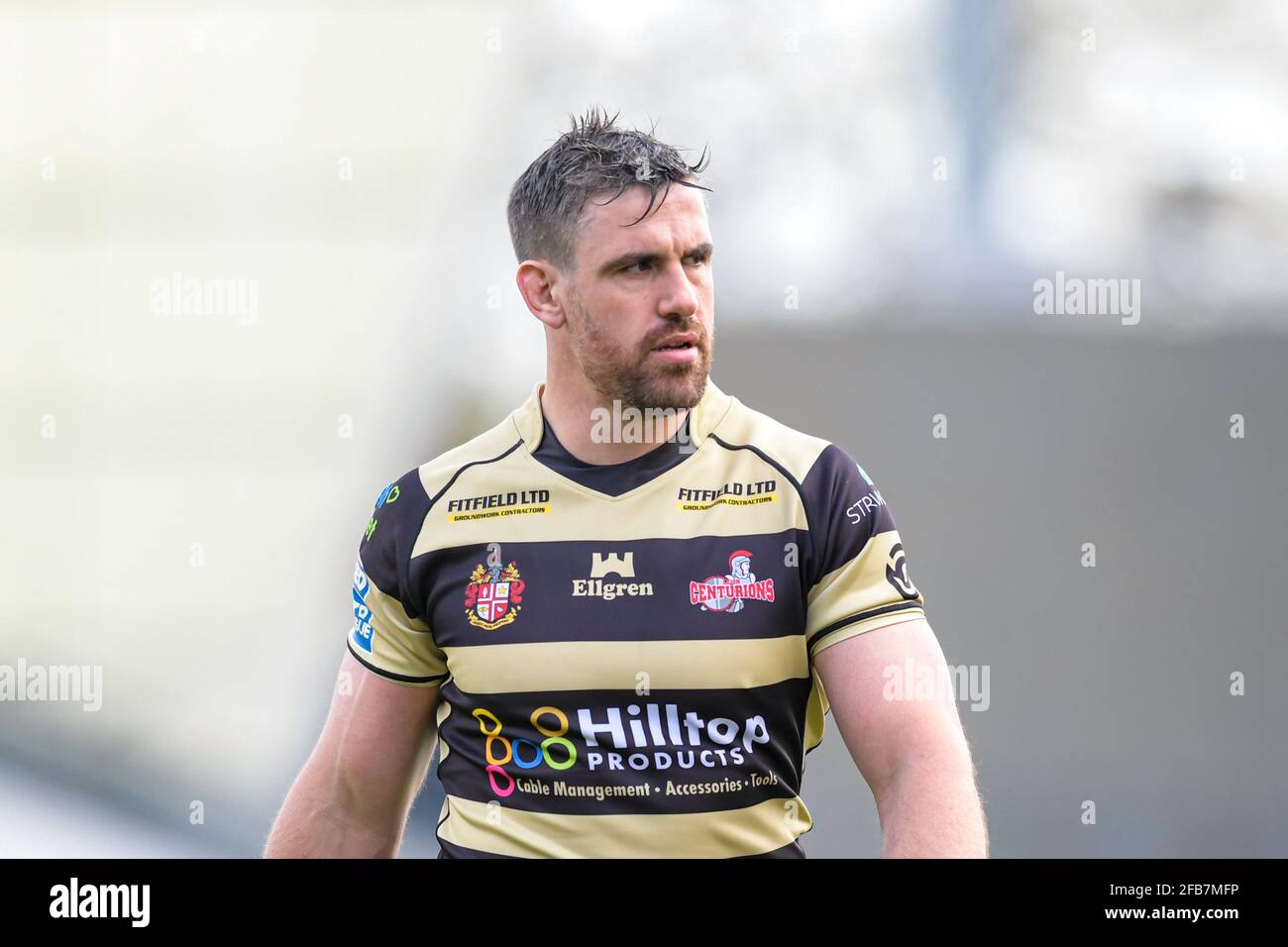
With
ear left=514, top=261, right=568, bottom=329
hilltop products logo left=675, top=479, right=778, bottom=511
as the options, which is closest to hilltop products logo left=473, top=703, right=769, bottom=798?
hilltop products logo left=675, top=479, right=778, bottom=511

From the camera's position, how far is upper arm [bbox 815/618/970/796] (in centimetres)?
199

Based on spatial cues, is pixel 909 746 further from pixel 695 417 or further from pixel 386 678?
pixel 386 678

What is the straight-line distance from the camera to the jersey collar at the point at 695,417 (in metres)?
2.30

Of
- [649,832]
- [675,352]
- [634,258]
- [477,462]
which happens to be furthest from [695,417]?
[649,832]

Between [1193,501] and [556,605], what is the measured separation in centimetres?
379

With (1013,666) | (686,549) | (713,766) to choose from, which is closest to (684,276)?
(686,549)

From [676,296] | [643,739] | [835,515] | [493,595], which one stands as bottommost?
[643,739]

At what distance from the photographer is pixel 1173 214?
5.12 metres

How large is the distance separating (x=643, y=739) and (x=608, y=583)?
0.88 feet

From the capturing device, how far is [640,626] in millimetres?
2109

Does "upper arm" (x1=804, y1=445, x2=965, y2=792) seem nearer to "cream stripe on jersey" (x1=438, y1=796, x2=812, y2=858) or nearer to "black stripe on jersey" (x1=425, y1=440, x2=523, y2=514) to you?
"cream stripe on jersey" (x1=438, y1=796, x2=812, y2=858)

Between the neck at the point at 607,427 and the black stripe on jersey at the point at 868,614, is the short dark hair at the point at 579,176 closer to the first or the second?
the neck at the point at 607,427

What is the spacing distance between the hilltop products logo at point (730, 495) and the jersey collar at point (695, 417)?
10 cm

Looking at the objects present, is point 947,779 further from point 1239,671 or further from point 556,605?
point 1239,671
